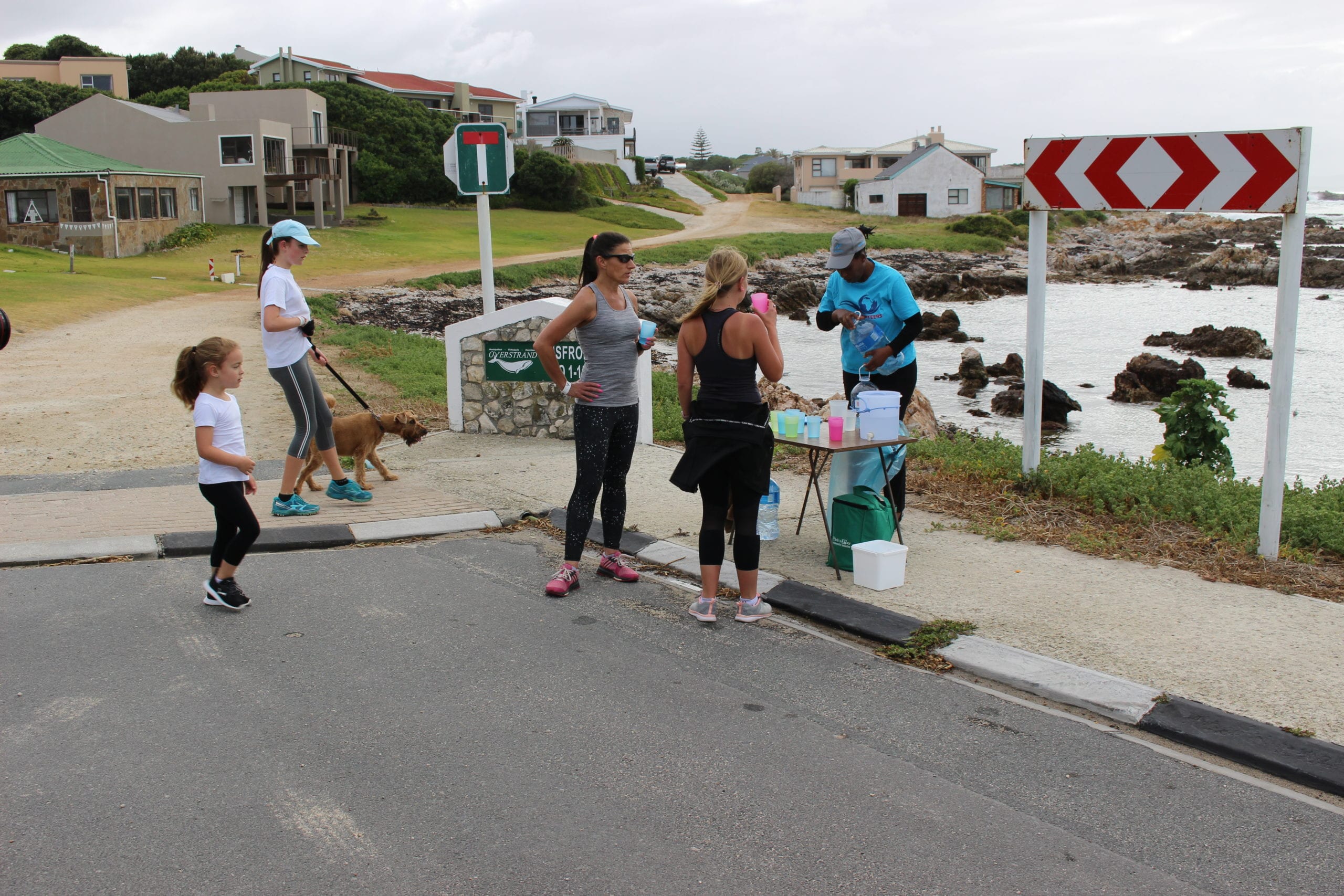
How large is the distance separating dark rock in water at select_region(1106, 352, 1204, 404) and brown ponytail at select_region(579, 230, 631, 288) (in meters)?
16.9

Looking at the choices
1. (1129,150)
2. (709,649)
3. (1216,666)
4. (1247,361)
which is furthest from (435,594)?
(1247,361)

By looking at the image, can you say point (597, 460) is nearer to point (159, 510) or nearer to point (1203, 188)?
point (159, 510)

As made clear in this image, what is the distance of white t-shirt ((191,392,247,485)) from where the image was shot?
551 centimetres

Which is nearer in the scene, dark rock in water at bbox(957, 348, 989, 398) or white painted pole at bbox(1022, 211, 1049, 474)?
white painted pole at bbox(1022, 211, 1049, 474)

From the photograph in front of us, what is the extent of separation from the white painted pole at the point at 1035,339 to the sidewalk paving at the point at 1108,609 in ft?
3.01

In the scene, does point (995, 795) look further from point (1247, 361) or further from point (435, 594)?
point (1247, 361)

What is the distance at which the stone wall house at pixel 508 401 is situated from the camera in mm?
10023

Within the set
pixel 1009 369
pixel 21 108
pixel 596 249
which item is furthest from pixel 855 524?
pixel 21 108

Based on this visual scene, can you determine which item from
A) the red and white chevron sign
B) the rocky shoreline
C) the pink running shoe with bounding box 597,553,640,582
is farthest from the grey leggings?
the rocky shoreline

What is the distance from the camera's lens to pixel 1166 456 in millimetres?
9438

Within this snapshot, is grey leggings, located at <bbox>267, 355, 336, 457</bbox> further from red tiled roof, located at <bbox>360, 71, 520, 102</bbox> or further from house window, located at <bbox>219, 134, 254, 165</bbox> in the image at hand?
red tiled roof, located at <bbox>360, 71, 520, 102</bbox>

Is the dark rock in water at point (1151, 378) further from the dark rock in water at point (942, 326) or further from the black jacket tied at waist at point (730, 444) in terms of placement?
the black jacket tied at waist at point (730, 444)

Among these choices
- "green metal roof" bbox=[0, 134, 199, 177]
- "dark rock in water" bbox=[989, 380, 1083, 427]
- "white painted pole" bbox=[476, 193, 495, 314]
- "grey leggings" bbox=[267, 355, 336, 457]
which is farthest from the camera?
"green metal roof" bbox=[0, 134, 199, 177]

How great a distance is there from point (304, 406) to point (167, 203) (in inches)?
1701
